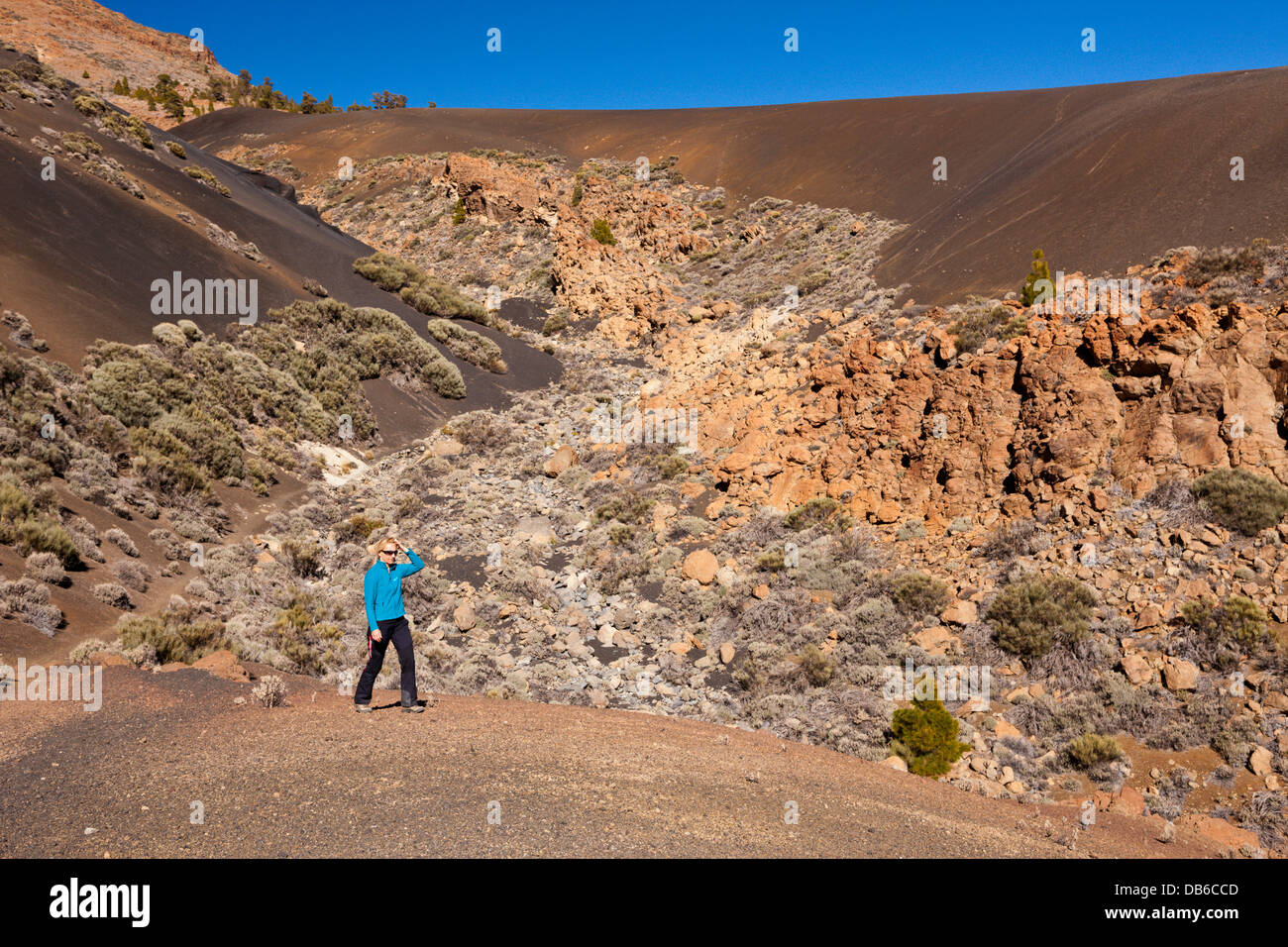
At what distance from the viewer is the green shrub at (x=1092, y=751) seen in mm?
7133

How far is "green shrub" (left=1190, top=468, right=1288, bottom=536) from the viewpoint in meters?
8.40

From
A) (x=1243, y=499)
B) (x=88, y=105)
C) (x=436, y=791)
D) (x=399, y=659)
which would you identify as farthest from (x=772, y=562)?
(x=88, y=105)

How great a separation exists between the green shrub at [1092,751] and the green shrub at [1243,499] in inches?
139

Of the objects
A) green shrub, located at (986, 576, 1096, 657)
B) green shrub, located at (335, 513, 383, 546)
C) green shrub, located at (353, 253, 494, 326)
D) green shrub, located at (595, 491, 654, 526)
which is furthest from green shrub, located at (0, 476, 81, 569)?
green shrub, located at (353, 253, 494, 326)

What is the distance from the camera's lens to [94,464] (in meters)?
12.3

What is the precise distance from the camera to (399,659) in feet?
22.5

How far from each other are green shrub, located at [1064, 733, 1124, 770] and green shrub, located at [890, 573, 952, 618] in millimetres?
2832

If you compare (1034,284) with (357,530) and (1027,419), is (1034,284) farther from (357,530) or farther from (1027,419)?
(357,530)

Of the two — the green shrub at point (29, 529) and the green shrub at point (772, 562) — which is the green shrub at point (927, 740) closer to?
the green shrub at point (772, 562)

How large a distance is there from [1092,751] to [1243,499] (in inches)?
162

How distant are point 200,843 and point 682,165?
5752 centimetres

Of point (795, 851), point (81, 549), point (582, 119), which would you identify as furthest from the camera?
point (582, 119)
